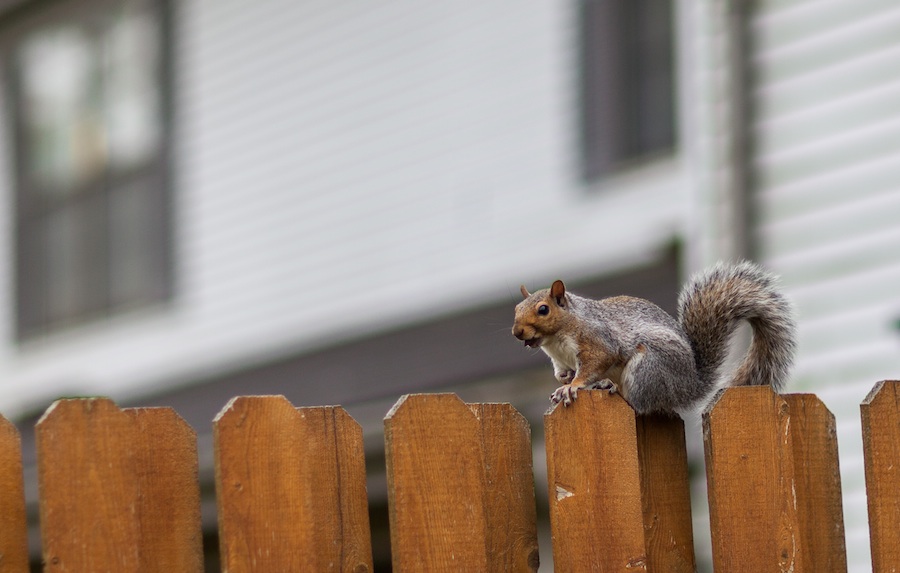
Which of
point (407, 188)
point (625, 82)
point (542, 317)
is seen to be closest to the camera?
point (542, 317)

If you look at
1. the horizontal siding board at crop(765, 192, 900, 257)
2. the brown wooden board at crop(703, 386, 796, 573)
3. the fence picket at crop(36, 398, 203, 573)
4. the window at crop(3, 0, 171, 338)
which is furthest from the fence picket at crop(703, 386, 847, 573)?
the window at crop(3, 0, 171, 338)

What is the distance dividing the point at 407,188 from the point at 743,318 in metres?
4.97

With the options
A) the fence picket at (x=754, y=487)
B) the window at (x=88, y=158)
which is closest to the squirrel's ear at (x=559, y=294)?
the fence picket at (x=754, y=487)

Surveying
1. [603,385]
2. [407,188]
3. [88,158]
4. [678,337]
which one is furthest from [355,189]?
[603,385]

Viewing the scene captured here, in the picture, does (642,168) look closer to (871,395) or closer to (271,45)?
(271,45)

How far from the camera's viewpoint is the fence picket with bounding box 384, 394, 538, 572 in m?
1.99

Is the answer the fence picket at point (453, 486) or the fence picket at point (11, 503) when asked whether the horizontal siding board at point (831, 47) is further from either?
the fence picket at point (11, 503)

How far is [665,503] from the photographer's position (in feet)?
7.16

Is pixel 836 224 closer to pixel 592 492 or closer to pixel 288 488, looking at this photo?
pixel 592 492

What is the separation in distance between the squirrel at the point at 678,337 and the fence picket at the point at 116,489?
2.59ft

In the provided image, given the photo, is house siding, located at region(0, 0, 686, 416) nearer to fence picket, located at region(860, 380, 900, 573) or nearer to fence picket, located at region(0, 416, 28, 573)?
fence picket, located at region(860, 380, 900, 573)

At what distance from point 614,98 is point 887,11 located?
1.57 m

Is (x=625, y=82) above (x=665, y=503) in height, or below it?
above

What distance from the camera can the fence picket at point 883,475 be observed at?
2.13 metres
